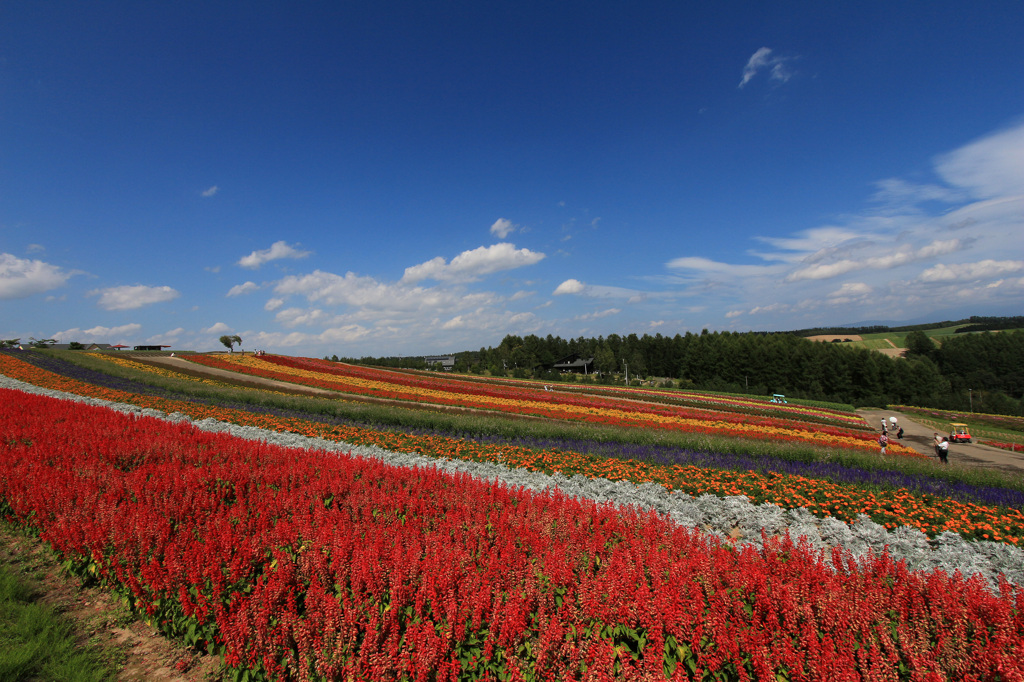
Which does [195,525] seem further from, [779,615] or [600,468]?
[600,468]

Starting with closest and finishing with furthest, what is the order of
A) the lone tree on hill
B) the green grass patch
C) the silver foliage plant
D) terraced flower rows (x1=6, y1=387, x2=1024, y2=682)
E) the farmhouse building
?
1. terraced flower rows (x1=6, y1=387, x2=1024, y2=682)
2. the green grass patch
3. the silver foliage plant
4. the lone tree on hill
5. the farmhouse building

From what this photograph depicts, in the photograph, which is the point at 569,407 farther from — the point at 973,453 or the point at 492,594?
the point at 492,594

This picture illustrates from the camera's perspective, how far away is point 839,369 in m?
67.2

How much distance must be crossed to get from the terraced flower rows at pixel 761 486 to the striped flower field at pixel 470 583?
0.34 ft

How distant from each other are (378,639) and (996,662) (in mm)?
3887

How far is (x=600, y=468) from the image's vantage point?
32.6ft

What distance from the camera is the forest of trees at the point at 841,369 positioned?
2518 inches

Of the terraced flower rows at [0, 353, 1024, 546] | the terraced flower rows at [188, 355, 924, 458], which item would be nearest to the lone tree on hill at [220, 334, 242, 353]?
the terraced flower rows at [188, 355, 924, 458]

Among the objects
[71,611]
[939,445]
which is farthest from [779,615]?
[939,445]

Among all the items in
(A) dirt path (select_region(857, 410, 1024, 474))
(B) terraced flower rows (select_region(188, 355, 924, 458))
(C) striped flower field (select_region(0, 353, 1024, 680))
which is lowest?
(A) dirt path (select_region(857, 410, 1024, 474))

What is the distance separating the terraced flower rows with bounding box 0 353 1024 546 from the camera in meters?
7.04

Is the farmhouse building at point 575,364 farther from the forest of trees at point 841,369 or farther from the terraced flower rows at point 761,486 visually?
the terraced flower rows at point 761,486

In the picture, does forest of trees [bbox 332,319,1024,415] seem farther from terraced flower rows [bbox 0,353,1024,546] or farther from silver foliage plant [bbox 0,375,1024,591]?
silver foliage plant [bbox 0,375,1024,591]

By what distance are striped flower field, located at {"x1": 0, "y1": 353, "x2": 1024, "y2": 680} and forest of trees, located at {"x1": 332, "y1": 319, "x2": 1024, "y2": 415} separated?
62.3m
